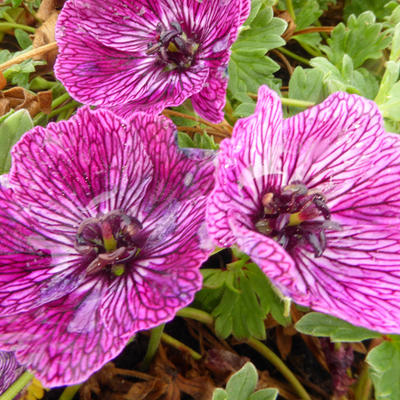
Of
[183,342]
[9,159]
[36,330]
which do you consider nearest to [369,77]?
[183,342]

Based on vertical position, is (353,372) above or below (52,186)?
below

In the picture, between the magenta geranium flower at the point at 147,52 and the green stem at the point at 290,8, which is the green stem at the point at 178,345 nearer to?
the magenta geranium flower at the point at 147,52

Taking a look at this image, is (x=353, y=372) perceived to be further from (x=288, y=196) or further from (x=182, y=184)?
(x=182, y=184)

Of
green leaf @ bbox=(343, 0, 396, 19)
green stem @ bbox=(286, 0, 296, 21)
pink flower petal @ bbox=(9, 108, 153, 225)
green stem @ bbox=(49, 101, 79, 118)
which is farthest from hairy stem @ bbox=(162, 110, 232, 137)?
green leaf @ bbox=(343, 0, 396, 19)

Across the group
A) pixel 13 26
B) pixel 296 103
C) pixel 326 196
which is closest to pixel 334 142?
pixel 326 196

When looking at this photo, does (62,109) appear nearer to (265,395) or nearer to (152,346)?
(152,346)

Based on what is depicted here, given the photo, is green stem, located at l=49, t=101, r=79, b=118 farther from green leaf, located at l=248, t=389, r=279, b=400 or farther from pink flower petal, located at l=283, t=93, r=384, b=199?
green leaf, located at l=248, t=389, r=279, b=400
